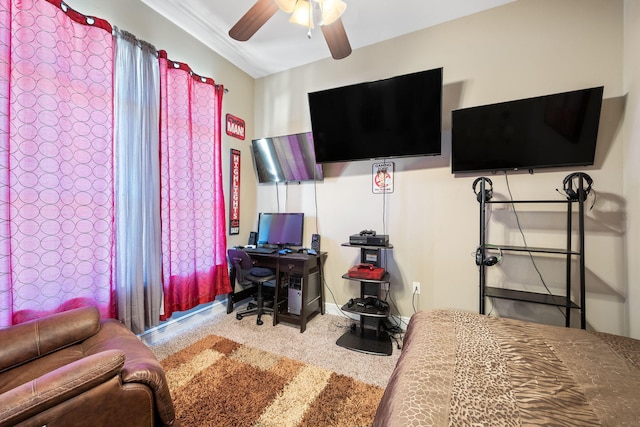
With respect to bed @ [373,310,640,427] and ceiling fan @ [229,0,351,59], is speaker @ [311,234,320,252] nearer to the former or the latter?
bed @ [373,310,640,427]

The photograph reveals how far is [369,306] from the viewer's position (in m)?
2.37

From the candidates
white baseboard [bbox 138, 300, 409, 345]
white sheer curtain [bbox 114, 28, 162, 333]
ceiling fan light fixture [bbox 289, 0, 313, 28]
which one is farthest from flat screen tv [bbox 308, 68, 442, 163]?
white baseboard [bbox 138, 300, 409, 345]

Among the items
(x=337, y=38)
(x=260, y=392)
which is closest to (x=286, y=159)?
(x=337, y=38)

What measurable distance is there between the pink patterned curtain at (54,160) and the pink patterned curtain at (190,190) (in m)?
0.44

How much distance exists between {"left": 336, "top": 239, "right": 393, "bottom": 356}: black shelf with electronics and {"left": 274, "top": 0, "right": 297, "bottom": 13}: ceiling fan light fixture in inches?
74.8

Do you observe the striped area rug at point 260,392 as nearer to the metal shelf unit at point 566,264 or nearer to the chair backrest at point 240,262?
the chair backrest at point 240,262

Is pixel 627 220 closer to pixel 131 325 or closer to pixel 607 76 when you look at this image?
pixel 607 76

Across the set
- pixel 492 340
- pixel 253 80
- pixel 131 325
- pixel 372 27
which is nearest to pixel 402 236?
pixel 492 340

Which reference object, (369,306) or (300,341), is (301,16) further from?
(300,341)

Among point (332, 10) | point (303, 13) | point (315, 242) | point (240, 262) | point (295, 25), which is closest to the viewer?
point (332, 10)

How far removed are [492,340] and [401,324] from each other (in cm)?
150

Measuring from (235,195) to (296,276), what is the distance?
4.18 feet

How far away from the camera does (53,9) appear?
5.23ft

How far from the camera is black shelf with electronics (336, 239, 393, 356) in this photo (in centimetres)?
225
